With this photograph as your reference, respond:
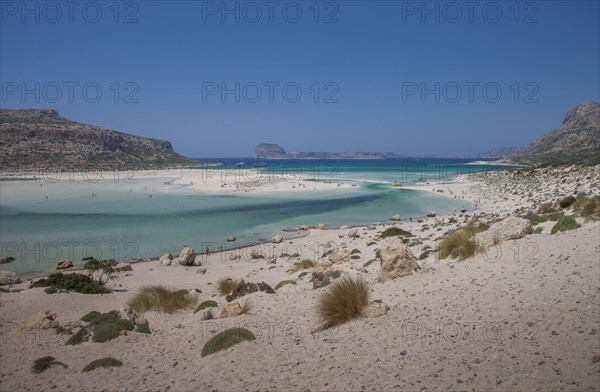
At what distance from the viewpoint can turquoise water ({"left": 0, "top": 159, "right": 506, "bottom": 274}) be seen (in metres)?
21.4

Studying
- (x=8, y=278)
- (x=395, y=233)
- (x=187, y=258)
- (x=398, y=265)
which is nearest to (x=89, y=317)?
(x=8, y=278)

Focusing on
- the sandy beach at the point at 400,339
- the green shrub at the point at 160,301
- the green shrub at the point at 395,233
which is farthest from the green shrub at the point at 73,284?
the green shrub at the point at 395,233

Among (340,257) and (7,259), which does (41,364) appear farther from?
(7,259)

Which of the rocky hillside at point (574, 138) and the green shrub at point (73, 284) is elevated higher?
the rocky hillside at point (574, 138)

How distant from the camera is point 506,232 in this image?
37.1 ft

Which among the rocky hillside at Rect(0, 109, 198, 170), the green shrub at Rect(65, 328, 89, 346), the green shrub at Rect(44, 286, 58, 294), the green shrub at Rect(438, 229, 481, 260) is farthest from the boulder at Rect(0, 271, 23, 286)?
the rocky hillside at Rect(0, 109, 198, 170)

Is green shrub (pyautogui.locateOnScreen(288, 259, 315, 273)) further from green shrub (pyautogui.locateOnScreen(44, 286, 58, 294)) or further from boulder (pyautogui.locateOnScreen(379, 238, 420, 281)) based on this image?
green shrub (pyautogui.locateOnScreen(44, 286, 58, 294))

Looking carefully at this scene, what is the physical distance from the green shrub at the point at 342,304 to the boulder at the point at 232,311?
2526mm

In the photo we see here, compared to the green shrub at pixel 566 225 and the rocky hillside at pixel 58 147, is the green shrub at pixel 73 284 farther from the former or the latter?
the rocky hillside at pixel 58 147

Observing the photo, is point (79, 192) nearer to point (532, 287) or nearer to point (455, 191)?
point (455, 191)

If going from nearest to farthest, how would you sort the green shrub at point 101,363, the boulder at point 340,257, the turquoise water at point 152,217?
the green shrub at point 101,363 → the boulder at point 340,257 → the turquoise water at point 152,217

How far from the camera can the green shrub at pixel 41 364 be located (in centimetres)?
717

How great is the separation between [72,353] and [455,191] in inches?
1896

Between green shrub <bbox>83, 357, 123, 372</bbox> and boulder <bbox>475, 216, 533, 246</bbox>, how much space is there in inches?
384
